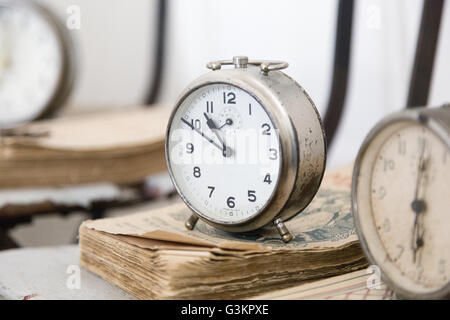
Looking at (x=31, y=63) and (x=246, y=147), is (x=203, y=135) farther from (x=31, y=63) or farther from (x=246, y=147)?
(x=31, y=63)

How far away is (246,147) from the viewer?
2.73ft

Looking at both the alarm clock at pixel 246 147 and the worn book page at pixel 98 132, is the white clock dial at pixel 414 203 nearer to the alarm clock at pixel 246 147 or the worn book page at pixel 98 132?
the alarm clock at pixel 246 147

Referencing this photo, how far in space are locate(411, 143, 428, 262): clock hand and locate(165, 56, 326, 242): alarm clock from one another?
167 millimetres

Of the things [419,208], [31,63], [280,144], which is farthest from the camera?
[31,63]

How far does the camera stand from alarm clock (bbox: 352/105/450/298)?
2.11ft

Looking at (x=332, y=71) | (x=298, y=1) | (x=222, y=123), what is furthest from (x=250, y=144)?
(x=298, y=1)

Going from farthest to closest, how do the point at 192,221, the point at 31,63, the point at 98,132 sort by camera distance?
the point at 31,63 < the point at 98,132 < the point at 192,221

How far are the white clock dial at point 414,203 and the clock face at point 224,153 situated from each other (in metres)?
0.14

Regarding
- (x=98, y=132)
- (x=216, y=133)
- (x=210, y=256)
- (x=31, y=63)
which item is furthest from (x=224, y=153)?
(x=31, y=63)

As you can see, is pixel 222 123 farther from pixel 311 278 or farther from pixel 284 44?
pixel 284 44

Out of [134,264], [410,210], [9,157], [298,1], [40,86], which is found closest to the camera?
[410,210]

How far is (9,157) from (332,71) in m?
0.71

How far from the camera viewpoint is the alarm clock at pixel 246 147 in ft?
2.63

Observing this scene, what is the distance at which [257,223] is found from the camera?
2.75 ft
